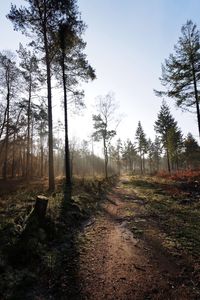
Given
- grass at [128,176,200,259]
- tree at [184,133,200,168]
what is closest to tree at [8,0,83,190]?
grass at [128,176,200,259]

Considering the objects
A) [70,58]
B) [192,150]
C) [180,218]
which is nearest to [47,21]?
[70,58]

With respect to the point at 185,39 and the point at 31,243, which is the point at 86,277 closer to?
the point at 31,243

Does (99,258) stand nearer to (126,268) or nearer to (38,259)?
(126,268)

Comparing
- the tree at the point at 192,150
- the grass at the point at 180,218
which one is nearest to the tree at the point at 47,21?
the grass at the point at 180,218

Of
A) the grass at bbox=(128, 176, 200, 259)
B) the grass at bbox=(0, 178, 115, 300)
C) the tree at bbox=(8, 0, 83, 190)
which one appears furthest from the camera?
the tree at bbox=(8, 0, 83, 190)

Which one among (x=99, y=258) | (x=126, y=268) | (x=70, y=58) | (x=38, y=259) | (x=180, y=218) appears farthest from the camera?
(x=70, y=58)

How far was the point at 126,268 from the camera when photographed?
17.8ft

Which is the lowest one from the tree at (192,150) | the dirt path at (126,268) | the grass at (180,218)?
the dirt path at (126,268)

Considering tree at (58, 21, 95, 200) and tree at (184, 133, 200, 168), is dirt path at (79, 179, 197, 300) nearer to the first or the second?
tree at (58, 21, 95, 200)

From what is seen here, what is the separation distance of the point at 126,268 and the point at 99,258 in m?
0.83

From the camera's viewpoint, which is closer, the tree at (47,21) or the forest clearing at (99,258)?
the forest clearing at (99,258)

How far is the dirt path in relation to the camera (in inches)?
177

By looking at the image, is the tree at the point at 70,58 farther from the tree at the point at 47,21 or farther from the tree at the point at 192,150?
the tree at the point at 192,150

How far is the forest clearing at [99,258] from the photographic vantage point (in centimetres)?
453
